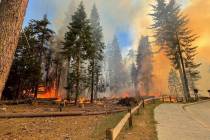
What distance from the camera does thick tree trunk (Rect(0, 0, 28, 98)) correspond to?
18.1 ft

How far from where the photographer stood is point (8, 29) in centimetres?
563

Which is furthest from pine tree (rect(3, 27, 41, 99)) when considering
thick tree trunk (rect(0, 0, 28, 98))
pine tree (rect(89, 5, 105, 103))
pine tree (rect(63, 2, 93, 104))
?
thick tree trunk (rect(0, 0, 28, 98))

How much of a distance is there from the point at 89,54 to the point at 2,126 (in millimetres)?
26226

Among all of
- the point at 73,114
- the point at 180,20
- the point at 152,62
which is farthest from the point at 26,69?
the point at 152,62

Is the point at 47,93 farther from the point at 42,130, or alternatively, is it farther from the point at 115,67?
the point at 42,130

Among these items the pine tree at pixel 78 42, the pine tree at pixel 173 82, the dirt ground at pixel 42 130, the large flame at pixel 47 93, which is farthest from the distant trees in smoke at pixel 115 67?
the dirt ground at pixel 42 130

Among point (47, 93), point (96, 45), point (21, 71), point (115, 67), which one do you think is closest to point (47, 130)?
point (21, 71)

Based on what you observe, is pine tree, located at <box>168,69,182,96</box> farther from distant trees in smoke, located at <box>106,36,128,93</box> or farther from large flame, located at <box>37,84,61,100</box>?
large flame, located at <box>37,84,61,100</box>

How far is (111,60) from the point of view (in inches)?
3529

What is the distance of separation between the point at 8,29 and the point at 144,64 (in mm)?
70566

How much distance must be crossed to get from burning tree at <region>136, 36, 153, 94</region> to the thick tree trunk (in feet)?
228

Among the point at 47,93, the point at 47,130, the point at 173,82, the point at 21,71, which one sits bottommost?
the point at 47,130

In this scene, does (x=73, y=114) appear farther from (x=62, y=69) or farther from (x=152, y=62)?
(x=152, y=62)

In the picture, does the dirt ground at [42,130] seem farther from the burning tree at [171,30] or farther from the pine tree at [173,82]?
the pine tree at [173,82]
